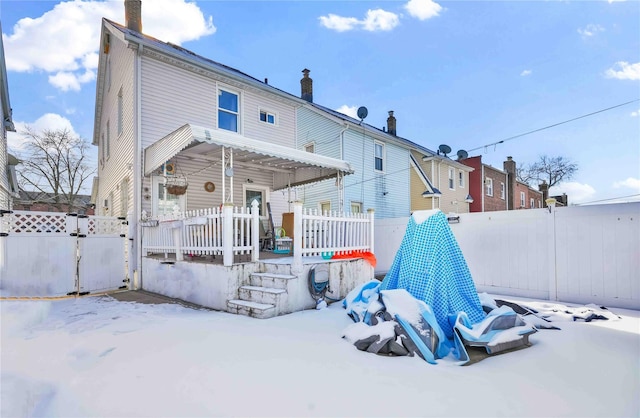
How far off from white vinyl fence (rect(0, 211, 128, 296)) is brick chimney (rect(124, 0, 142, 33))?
21.2 feet

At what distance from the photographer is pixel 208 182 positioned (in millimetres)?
9203

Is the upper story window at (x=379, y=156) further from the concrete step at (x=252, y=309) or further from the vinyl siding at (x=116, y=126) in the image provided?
the concrete step at (x=252, y=309)

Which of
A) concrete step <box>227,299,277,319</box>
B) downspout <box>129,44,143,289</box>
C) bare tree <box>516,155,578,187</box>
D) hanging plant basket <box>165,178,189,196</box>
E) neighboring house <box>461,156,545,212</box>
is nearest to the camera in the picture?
concrete step <box>227,299,277,319</box>

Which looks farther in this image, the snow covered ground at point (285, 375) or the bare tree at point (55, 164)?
the bare tree at point (55, 164)

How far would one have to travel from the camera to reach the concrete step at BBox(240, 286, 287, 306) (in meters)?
4.88

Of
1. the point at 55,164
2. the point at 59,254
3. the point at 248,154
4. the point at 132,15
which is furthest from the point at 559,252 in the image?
the point at 55,164

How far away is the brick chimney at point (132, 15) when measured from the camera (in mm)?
10078

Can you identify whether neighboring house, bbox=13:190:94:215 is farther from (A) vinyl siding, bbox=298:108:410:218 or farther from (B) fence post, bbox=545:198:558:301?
(B) fence post, bbox=545:198:558:301

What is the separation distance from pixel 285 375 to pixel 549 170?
37.9 m

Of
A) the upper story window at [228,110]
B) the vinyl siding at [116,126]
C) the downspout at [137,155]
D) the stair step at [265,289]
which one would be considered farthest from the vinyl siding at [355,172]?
the stair step at [265,289]

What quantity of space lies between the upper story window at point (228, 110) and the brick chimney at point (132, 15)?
11.5 feet

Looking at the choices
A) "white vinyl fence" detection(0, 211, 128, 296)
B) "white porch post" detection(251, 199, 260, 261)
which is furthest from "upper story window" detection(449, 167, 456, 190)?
"white vinyl fence" detection(0, 211, 128, 296)

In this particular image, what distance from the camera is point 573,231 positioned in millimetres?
5836

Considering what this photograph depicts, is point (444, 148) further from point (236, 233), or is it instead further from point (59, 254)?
point (59, 254)
